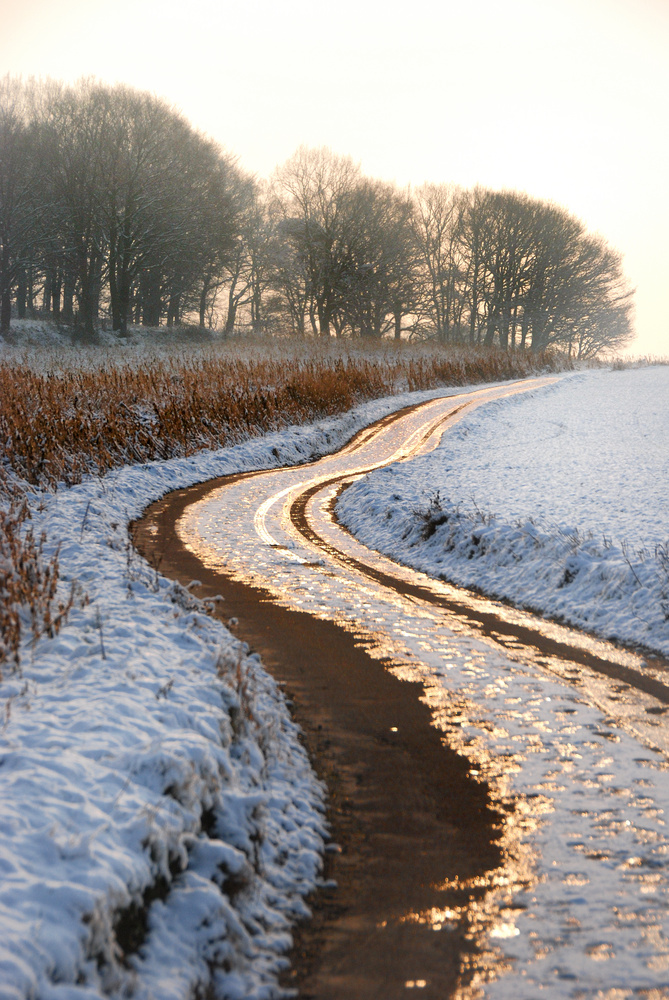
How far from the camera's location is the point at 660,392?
28.4 meters

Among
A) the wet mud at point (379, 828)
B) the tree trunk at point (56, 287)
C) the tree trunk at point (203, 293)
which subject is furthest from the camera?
the tree trunk at point (203, 293)

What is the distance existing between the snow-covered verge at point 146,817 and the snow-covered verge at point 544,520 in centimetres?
322

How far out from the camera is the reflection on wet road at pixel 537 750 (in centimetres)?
269

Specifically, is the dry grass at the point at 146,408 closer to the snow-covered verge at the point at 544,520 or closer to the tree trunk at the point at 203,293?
the snow-covered verge at the point at 544,520

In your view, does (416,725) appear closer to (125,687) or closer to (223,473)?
(125,687)

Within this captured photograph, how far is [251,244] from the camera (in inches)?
1761

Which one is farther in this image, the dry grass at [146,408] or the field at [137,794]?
the dry grass at [146,408]

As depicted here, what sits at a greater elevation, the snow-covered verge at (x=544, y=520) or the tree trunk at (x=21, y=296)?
the tree trunk at (x=21, y=296)

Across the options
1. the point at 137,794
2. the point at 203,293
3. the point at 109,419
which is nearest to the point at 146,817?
the point at 137,794

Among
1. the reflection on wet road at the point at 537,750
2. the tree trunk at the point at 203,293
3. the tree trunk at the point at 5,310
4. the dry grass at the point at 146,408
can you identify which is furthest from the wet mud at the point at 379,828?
the tree trunk at the point at 203,293

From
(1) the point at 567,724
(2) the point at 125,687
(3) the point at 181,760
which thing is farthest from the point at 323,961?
(1) the point at 567,724

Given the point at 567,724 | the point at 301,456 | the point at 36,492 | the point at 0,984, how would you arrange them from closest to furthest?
the point at 0,984 < the point at 567,724 < the point at 36,492 < the point at 301,456

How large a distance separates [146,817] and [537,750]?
2.28 m

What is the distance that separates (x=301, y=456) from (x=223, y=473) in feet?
9.21
